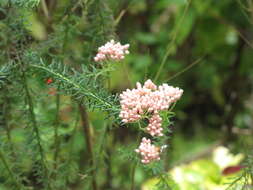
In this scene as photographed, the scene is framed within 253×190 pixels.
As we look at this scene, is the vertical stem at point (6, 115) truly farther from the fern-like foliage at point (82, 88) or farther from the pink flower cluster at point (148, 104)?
the pink flower cluster at point (148, 104)

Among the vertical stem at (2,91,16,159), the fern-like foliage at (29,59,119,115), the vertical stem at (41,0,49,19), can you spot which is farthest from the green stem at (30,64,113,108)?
the vertical stem at (41,0,49,19)

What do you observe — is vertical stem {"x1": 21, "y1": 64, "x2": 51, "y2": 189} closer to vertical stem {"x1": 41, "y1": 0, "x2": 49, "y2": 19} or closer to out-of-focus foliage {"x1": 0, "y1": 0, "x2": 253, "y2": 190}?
out-of-focus foliage {"x1": 0, "y1": 0, "x2": 253, "y2": 190}

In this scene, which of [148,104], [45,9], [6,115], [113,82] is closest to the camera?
[148,104]

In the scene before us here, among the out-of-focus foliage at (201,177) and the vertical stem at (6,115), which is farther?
the out-of-focus foliage at (201,177)

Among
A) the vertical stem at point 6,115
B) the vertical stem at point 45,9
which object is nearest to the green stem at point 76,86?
the vertical stem at point 6,115

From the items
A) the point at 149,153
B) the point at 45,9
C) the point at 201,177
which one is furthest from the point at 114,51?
the point at 201,177

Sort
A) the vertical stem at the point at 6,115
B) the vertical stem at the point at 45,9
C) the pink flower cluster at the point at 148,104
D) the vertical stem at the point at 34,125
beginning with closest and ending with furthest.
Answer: the pink flower cluster at the point at 148,104, the vertical stem at the point at 34,125, the vertical stem at the point at 6,115, the vertical stem at the point at 45,9

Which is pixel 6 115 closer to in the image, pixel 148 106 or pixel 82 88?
pixel 82 88

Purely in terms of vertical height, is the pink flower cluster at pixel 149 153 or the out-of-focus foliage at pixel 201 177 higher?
the out-of-focus foliage at pixel 201 177

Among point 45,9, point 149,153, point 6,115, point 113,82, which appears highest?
point 113,82
